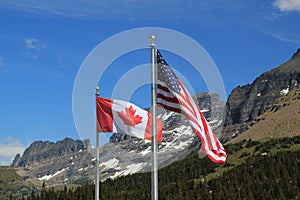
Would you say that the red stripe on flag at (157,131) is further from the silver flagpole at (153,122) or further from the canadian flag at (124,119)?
the silver flagpole at (153,122)

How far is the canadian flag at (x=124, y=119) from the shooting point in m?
28.3

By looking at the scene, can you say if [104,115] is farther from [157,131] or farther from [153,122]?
[153,122]

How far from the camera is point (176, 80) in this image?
26.5 meters

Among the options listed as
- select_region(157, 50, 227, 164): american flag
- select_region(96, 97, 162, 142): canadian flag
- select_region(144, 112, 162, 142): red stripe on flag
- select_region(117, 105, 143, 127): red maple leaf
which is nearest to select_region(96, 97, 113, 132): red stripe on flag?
select_region(96, 97, 162, 142): canadian flag

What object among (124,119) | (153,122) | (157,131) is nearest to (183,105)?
(153,122)

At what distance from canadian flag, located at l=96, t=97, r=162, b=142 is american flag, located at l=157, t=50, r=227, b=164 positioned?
1.74 m

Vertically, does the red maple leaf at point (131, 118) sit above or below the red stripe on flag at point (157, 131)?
above

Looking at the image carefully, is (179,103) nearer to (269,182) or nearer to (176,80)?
(176,80)

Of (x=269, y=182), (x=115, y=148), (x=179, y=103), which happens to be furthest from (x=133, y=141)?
(x=269, y=182)

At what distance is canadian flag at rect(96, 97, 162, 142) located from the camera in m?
28.3

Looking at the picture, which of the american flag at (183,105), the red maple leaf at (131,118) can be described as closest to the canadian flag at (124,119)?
the red maple leaf at (131,118)

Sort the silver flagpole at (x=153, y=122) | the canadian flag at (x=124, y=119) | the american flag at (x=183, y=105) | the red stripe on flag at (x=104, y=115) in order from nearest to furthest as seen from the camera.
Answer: the silver flagpole at (x=153, y=122)
the american flag at (x=183, y=105)
the canadian flag at (x=124, y=119)
the red stripe on flag at (x=104, y=115)

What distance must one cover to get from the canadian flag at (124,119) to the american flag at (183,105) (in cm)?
174

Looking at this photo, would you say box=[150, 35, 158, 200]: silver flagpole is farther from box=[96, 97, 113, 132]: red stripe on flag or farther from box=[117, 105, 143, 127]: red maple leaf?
box=[96, 97, 113, 132]: red stripe on flag
